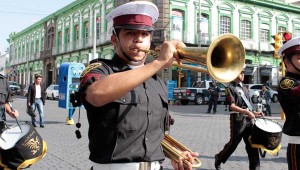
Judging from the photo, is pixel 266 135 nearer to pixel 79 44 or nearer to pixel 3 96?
pixel 3 96

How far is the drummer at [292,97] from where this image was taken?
3.53 metres

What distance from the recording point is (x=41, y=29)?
5016 centimetres

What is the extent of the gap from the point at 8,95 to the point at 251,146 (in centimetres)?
417

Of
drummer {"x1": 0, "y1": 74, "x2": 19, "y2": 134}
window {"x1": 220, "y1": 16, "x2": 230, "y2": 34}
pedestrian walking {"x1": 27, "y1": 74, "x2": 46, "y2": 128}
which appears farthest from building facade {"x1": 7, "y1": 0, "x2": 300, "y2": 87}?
drummer {"x1": 0, "y1": 74, "x2": 19, "y2": 134}

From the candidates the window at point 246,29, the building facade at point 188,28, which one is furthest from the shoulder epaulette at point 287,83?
the window at point 246,29

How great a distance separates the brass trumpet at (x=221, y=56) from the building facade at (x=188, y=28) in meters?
22.4

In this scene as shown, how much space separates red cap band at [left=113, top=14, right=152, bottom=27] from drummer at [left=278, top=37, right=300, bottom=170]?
6.41 ft

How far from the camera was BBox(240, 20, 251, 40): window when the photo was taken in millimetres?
34781

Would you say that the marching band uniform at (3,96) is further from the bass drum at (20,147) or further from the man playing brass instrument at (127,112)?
the man playing brass instrument at (127,112)

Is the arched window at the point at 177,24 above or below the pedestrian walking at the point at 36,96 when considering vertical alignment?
above

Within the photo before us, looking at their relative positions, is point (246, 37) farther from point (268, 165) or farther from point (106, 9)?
point (268, 165)

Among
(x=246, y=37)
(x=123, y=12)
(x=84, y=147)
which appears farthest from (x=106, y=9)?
(x=123, y=12)

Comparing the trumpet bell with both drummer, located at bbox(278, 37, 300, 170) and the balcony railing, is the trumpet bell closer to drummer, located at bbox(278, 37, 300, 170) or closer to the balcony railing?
drummer, located at bbox(278, 37, 300, 170)

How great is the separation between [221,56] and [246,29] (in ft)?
113
